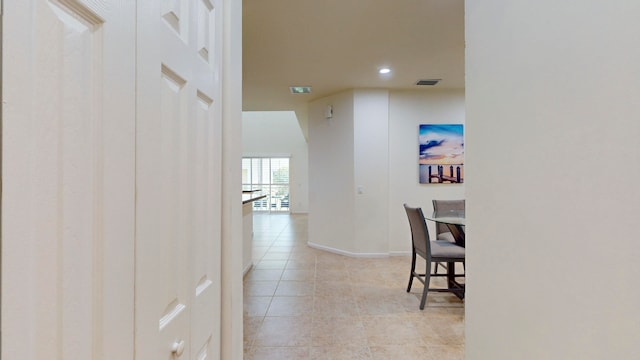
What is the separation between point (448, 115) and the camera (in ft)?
15.5

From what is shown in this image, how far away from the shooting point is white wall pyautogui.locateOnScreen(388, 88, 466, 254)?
4707 millimetres

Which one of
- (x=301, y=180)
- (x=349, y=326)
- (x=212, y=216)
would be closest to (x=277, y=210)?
(x=301, y=180)

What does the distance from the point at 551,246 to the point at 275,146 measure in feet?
35.4

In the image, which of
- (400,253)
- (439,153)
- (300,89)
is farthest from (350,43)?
(400,253)

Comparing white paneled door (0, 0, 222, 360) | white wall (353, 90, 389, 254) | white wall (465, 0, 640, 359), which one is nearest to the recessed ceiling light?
white wall (353, 90, 389, 254)

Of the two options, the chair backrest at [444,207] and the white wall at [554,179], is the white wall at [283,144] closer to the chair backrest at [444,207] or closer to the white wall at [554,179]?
the chair backrest at [444,207]

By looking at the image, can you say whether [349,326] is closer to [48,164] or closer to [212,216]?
[212,216]

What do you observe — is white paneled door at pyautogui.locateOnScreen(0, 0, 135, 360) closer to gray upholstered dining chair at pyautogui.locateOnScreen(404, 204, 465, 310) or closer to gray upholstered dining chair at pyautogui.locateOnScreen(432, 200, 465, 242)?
gray upholstered dining chair at pyautogui.locateOnScreen(404, 204, 465, 310)

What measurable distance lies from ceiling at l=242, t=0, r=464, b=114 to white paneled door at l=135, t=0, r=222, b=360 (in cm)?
167

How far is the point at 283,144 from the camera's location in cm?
1126

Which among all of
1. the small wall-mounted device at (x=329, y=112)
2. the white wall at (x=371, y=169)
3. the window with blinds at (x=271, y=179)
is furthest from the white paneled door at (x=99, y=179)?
the window with blinds at (x=271, y=179)

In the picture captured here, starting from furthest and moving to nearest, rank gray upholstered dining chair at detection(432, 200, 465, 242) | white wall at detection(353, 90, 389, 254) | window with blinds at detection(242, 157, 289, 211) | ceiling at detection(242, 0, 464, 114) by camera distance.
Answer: window with blinds at detection(242, 157, 289, 211)
white wall at detection(353, 90, 389, 254)
gray upholstered dining chair at detection(432, 200, 465, 242)
ceiling at detection(242, 0, 464, 114)

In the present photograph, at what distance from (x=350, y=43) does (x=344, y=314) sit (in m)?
2.63

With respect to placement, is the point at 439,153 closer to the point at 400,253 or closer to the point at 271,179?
the point at 400,253
